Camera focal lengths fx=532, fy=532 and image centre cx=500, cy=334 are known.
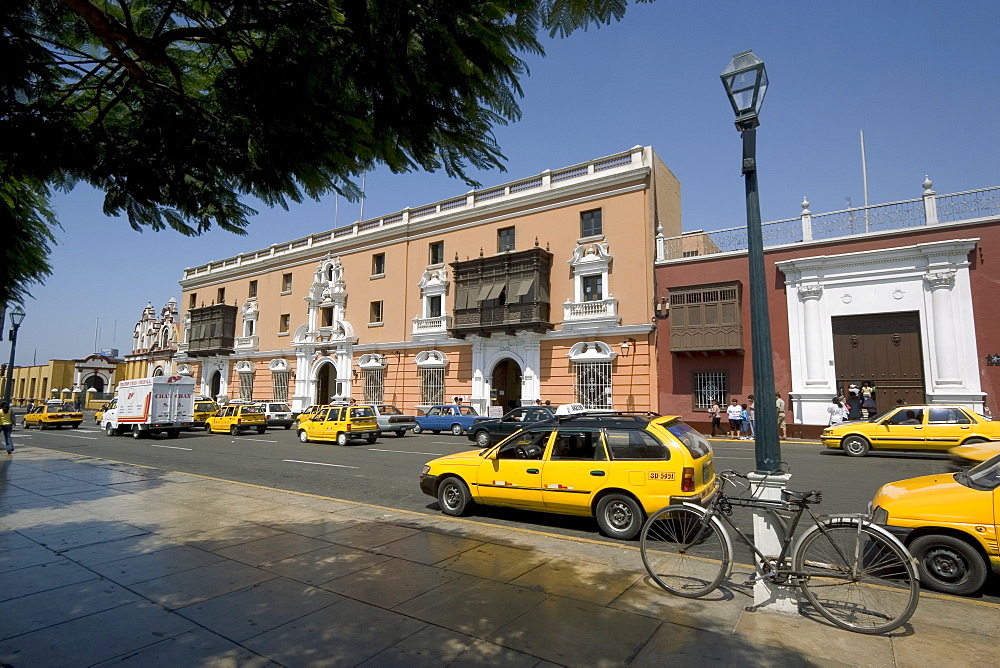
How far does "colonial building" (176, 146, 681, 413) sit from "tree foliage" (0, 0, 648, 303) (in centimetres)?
2131

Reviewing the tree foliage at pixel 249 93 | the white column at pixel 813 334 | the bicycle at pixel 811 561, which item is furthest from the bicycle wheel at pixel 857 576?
the white column at pixel 813 334

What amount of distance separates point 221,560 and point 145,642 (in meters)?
1.96

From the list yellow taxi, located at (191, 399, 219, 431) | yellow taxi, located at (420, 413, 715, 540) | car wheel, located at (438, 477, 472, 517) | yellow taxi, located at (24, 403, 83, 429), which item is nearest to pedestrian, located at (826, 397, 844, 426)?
yellow taxi, located at (420, 413, 715, 540)

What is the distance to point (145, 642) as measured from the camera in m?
3.90

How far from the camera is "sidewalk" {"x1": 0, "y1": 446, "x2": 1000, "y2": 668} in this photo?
370 centimetres

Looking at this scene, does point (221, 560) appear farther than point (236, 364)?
No

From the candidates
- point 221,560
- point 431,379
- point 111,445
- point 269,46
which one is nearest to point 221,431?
point 111,445

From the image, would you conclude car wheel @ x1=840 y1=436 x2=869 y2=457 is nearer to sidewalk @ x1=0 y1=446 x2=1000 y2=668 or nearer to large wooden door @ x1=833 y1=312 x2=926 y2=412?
large wooden door @ x1=833 y1=312 x2=926 y2=412

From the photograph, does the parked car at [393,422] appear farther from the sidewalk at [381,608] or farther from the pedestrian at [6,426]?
the sidewalk at [381,608]

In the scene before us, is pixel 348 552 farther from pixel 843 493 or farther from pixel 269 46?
pixel 843 493

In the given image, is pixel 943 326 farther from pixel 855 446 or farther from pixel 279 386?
pixel 279 386

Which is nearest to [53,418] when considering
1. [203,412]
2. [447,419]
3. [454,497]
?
[203,412]

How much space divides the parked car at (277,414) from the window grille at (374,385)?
463 cm

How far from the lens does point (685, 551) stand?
478 cm
